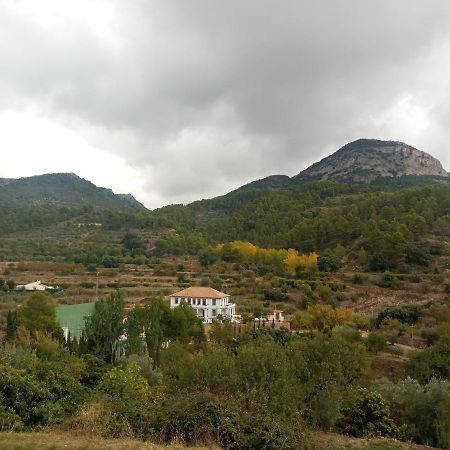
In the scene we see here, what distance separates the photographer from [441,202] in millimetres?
75500

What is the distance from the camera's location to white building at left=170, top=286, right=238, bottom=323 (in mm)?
47972

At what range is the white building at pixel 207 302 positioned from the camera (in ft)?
157

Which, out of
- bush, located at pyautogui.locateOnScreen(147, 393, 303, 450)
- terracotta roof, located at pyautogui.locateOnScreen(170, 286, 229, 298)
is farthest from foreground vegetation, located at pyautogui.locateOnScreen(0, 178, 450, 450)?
terracotta roof, located at pyautogui.locateOnScreen(170, 286, 229, 298)

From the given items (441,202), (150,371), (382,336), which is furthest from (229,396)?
(441,202)

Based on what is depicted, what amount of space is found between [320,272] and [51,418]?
52718 millimetres

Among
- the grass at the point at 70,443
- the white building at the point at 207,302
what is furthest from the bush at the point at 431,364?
the white building at the point at 207,302

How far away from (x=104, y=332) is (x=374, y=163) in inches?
6355

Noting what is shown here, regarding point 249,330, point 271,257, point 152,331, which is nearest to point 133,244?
point 271,257

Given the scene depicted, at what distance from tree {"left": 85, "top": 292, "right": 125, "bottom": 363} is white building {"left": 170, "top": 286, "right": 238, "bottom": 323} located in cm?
2055

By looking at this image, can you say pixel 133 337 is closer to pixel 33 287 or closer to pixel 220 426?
pixel 220 426

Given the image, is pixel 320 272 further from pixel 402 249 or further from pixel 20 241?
pixel 20 241

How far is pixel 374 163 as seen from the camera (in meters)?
172

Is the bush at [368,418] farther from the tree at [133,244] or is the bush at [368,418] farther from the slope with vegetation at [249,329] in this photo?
the tree at [133,244]

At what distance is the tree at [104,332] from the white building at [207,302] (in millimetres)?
20548
